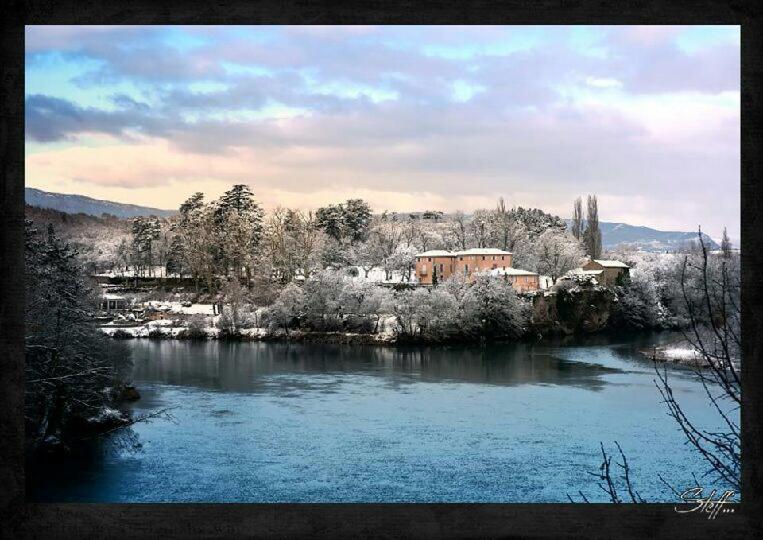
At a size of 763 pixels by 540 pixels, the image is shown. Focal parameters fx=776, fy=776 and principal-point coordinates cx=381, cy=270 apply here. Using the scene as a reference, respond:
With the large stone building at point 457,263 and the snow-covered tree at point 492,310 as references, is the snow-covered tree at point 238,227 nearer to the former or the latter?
the large stone building at point 457,263

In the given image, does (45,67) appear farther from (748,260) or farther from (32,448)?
(32,448)

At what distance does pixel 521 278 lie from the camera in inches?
680

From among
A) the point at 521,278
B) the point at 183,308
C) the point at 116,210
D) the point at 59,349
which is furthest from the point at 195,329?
the point at 59,349

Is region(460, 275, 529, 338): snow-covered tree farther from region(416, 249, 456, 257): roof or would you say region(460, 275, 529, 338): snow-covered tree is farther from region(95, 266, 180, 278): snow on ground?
region(95, 266, 180, 278): snow on ground

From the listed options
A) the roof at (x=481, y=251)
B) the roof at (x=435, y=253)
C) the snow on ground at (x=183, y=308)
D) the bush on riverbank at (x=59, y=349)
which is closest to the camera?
the bush on riverbank at (x=59, y=349)

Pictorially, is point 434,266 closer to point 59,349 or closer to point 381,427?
point 381,427

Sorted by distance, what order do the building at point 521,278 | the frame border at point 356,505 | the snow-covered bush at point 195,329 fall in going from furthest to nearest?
the building at point 521,278 → the snow-covered bush at point 195,329 → the frame border at point 356,505

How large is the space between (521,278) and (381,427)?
770 centimetres

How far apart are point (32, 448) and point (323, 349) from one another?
793cm

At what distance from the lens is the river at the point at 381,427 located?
7980 mm

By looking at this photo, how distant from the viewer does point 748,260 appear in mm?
2285

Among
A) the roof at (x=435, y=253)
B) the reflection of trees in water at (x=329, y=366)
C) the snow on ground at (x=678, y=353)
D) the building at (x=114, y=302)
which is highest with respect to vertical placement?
the roof at (x=435, y=253)

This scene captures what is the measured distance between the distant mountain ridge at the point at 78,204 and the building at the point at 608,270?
10235 millimetres

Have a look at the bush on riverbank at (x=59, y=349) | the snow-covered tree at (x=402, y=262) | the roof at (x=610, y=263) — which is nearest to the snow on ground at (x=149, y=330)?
the snow-covered tree at (x=402, y=262)
